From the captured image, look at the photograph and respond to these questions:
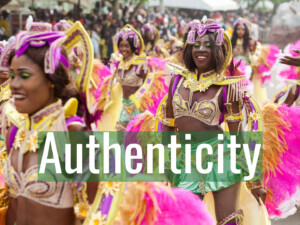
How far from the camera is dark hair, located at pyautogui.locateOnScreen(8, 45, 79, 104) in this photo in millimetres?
3342

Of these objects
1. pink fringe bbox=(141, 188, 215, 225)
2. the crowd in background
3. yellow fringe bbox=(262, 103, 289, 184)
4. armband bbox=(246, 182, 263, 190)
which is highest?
pink fringe bbox=(141, 188, 215, 225)

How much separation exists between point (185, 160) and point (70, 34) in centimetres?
208

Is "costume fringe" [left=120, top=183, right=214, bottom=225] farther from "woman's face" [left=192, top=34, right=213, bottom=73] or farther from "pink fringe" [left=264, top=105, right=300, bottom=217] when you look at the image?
"pink fringe" [left=264, top=105, right=300, bottom=217]

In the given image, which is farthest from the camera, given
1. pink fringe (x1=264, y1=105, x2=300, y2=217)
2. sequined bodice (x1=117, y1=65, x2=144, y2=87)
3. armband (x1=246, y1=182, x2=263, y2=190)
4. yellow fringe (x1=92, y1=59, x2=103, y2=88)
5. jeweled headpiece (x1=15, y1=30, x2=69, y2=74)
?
yellow fringe (x1=92, y1=59, x2=103, y2=88)

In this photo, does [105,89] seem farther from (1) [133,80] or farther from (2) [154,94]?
(2) [154,94]

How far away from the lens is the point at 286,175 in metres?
6.23

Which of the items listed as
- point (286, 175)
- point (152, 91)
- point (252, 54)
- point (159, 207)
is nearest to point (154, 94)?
point (152, 91)

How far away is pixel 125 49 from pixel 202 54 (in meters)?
4.81

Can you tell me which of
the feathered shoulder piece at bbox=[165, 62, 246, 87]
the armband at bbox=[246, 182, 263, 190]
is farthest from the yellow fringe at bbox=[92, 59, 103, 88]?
the armband at bbox=[246, 182, 263, 190]

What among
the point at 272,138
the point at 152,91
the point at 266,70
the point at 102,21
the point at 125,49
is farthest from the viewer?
the point at 102,21

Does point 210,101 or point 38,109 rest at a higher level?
point 38,109

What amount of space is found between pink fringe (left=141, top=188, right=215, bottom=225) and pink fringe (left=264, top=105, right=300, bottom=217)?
2.79 m

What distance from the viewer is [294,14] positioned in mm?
20000

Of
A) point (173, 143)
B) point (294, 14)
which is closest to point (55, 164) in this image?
point (173, 143)
